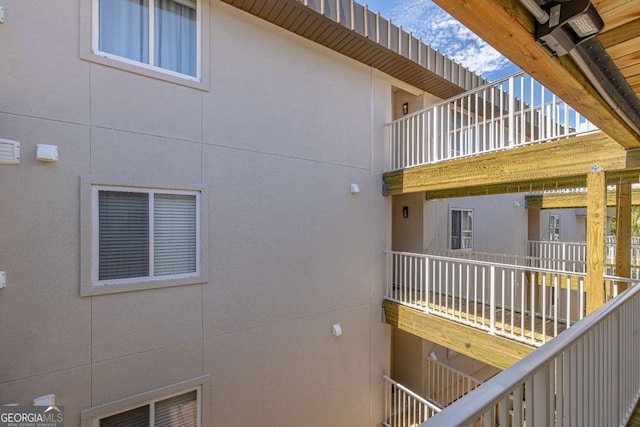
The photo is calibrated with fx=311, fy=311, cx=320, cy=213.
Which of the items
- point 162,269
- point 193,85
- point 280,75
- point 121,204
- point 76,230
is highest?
point 280,75

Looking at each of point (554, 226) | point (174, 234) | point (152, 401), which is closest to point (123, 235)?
point (174, 234)

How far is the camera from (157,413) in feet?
11.9

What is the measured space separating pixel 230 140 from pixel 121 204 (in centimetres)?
153

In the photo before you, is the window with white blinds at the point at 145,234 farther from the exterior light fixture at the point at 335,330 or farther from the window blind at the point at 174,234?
the exterior light fixture at the point at 335,330

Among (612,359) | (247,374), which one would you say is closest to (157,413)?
(247,374)

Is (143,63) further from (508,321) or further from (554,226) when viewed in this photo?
(554,226)

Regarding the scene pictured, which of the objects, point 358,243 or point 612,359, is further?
point 358,243

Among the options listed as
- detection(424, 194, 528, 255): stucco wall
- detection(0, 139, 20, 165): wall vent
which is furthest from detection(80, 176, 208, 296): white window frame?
detection(424, 194, 528, 255): stucco wall

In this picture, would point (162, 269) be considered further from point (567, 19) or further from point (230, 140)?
point (567, 19)

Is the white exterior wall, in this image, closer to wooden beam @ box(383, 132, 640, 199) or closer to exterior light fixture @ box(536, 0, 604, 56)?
wooden beam @ box(383, 132, 640, 199)

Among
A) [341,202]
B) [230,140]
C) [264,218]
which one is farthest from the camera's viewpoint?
[341,202]

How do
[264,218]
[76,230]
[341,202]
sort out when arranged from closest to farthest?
[76,230], [264,218], [341,202]

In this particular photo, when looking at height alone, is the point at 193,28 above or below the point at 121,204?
above

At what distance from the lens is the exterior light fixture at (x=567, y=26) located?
1.30 m
